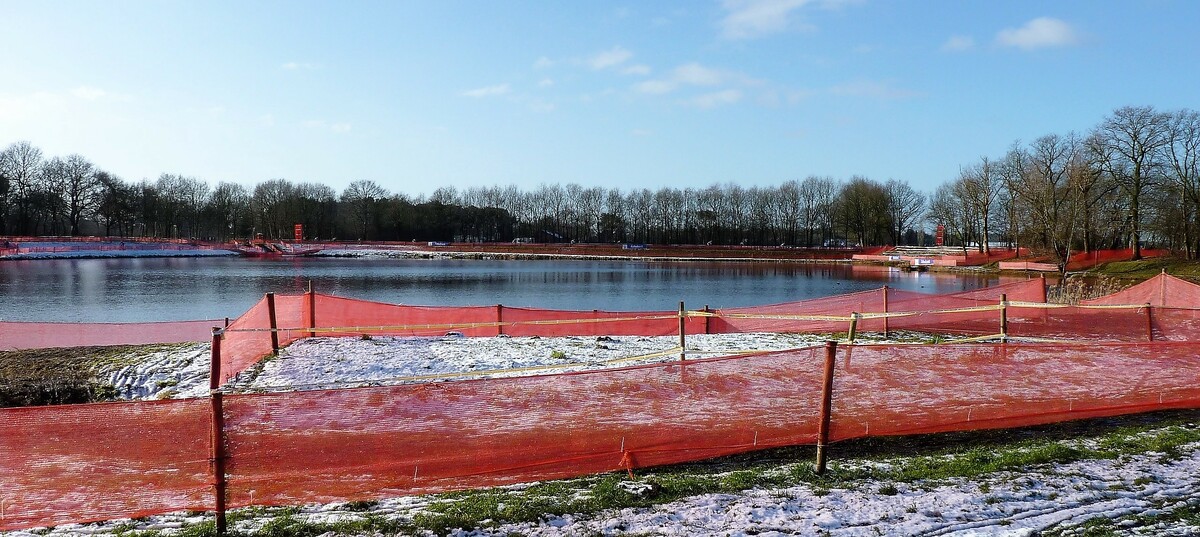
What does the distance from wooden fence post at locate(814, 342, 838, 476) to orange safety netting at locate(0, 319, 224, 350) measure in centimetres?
1601

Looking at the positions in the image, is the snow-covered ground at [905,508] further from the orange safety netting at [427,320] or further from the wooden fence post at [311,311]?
the wooden fence post at [311,311]

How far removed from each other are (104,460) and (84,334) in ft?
43.8

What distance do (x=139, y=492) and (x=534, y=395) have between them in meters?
3.38

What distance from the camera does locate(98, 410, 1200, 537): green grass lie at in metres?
5.45

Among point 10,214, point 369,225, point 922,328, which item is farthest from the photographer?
point 369,225

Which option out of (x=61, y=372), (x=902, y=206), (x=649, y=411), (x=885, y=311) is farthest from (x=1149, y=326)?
(x=902, y=206)

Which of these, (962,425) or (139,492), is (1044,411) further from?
(139,492)

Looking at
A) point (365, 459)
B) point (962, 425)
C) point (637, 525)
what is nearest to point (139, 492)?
point (365, 459)

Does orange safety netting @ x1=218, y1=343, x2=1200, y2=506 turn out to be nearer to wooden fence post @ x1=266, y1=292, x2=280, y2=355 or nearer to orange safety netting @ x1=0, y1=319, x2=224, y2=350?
wooden fence post @ x1=266, y1=292, x2=280, y2=355

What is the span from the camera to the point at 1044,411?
825cm

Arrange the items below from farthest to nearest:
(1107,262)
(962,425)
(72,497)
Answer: (1107,262)
(962,425)
(72,497)

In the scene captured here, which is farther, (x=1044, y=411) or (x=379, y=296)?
(x=379, y=296)

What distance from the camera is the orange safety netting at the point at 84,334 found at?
16.3m

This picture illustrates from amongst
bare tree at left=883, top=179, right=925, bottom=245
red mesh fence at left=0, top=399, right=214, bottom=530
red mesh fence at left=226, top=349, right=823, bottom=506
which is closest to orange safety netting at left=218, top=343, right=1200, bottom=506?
red mesh fence at left=226, top=349, right=823, bottom=506
